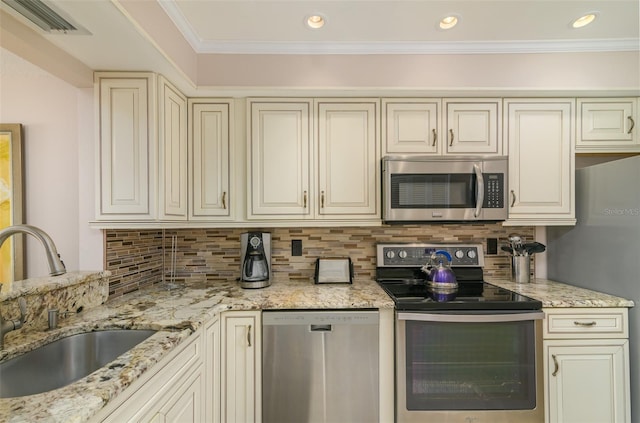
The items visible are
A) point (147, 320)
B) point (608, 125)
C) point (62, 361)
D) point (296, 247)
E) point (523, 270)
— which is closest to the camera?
point (62, 361)

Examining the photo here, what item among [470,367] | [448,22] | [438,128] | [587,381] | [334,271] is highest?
[448,22]

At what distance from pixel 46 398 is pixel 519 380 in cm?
205

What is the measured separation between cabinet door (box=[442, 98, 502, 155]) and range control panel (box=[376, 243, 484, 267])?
27.9 inches

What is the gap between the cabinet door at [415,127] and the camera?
1968 millimetres

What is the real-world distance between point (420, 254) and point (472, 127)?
940mm

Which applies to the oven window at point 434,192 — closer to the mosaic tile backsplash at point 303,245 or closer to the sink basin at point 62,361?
the mosaic tile backsplash at point 303,245

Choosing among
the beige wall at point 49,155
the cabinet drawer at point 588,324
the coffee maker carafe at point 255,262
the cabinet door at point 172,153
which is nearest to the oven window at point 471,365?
the cabinet drawer at point 588,324

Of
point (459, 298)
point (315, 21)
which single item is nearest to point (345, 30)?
point (315, 21)

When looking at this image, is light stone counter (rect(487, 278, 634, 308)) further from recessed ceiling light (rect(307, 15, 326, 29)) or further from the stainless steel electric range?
recessed ceiling light (rect(307, 15, 326, 29))

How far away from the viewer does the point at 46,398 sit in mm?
777

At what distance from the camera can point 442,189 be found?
1.92 metres

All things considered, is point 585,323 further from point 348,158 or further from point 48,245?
point 48,245

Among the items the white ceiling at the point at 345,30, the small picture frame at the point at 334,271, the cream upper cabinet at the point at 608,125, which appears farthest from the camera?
the small picture frame at the point at 334,271

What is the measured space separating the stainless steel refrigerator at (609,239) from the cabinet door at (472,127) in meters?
0.61
